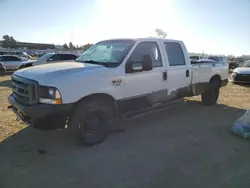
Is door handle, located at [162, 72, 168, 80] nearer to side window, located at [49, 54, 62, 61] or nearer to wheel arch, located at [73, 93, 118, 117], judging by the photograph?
wheel arch, located at [73, 93, 118, 117]

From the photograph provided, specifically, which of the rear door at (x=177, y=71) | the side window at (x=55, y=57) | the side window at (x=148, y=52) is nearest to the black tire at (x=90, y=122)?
the side window at (x=148, y=52)

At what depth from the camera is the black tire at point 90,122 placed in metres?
4.28

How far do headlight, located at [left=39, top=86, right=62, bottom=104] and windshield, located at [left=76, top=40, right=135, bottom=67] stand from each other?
1.24 m

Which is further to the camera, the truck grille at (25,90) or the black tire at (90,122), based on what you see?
the black tire at (90,122)

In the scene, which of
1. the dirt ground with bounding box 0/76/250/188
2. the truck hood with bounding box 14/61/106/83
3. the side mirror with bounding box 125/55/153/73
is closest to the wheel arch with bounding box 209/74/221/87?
the dirt ground with bounding box 0/76/250/188

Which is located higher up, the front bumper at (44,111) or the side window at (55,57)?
the side window at (55,57)

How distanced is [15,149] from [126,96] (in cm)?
224

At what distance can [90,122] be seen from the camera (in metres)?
4.56

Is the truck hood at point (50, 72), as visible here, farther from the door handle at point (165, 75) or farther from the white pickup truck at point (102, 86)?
Result: the door handle at point (165, 75)

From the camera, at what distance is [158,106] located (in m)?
5.84

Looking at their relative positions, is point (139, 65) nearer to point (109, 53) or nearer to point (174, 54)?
point (109, 53)

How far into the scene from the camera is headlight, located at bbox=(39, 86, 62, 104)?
3.97 m

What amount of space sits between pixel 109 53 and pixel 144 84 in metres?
0.98

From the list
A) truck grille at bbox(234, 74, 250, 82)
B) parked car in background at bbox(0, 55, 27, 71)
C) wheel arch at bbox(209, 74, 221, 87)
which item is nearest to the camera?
wheel arch at bbox(209, 74, 221, 87)
